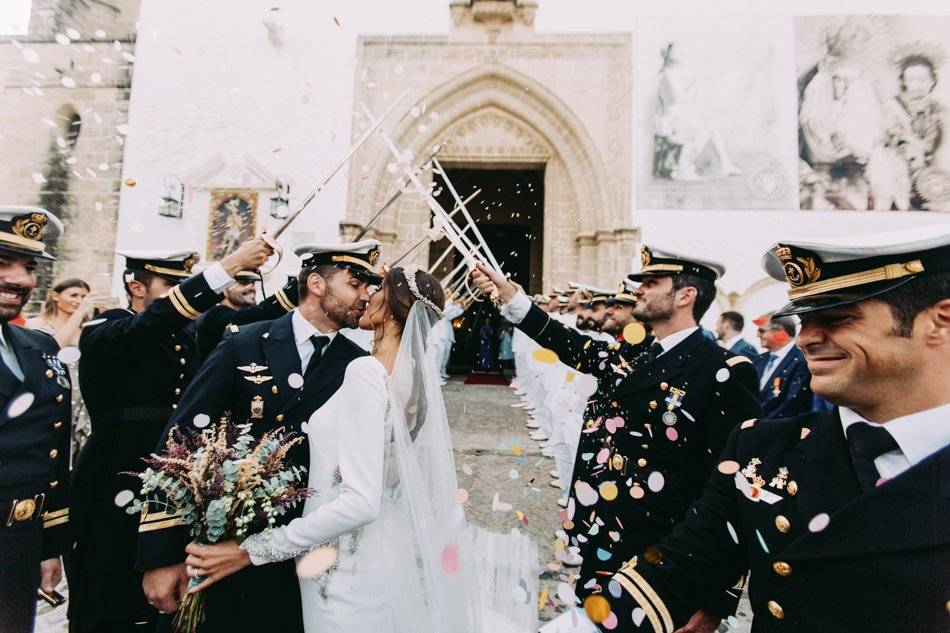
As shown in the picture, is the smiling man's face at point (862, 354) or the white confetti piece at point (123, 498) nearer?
the smiling man's face at point (862, 354)

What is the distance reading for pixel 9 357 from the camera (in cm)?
219

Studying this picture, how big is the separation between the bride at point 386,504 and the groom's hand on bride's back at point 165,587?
0.34 metres

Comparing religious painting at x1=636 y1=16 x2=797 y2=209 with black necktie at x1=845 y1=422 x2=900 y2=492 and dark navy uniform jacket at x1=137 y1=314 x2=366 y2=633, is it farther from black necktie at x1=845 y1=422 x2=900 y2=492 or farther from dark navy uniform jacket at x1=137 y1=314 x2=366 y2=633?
black necktie at x1=845 y1=422 x2=900 y2=492

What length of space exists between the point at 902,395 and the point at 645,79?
10.5 meters

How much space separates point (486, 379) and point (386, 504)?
11.7 meters

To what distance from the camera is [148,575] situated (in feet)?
6.08

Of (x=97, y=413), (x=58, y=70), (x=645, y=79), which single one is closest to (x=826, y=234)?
(x=645, y=79)

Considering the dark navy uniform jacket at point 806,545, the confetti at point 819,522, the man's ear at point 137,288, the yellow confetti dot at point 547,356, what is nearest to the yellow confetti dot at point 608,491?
the yellow confetti dot at point 547,356

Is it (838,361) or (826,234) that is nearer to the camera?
(838,361)

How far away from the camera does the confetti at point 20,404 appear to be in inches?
81.8

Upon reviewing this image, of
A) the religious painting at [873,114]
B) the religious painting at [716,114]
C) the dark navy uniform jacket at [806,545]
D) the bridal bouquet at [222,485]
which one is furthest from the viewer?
the religious painting at [716,114]

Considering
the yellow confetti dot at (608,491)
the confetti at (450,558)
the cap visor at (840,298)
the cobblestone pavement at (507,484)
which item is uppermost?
the cap visor at (840,298)

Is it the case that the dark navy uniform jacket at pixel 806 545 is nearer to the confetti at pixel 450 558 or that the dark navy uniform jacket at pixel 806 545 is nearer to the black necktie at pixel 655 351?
the confetti at pixel 450 558

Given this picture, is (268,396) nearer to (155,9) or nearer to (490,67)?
(490,67)
